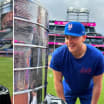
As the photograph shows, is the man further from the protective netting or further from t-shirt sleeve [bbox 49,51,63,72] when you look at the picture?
the protective netting

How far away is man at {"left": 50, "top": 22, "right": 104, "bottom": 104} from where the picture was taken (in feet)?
6.13

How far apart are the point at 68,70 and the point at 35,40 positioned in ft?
2.50

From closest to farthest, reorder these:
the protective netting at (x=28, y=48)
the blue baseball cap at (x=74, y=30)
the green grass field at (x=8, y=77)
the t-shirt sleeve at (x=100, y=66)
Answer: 1. the blue baseball cap at (x=74, y=30)
2. the t-shirt sleeve at (x=100, y=66)
3. the protective netting at (x=28, y=48)
4. the green grass field at (x=8, y=77)

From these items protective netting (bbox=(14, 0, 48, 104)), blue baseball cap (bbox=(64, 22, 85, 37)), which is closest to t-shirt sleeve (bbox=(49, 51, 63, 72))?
blue baseball cap (bbox=(64, 22, 85, 37))

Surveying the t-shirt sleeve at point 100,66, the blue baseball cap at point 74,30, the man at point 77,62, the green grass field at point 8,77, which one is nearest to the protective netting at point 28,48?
the green grass field at point 8,77

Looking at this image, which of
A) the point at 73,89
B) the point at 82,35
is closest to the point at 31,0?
the point at 82,35

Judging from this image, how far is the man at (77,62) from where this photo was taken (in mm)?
1868

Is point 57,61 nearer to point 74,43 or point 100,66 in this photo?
point 74,43

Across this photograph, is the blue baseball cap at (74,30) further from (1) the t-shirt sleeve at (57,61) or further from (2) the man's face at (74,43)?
(1) the t-shirt sleeve at (57,61)

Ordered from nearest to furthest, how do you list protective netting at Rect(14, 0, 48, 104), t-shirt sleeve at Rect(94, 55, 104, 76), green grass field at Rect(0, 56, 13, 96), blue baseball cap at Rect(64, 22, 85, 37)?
1. blue baseball cap at Rect(64, 22, 85, 37)
2. t-shirt sleeve at Rect(94, 55, 104, 76)
3. protective netting at Rect(14, 0, 48, 104)
4. green grass field at Rect(0, 56, 13, 96)

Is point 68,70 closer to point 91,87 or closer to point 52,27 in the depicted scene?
point 91,87

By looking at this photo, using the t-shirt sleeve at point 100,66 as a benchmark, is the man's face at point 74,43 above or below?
above

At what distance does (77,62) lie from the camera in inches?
80.0

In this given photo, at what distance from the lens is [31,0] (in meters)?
2.55
